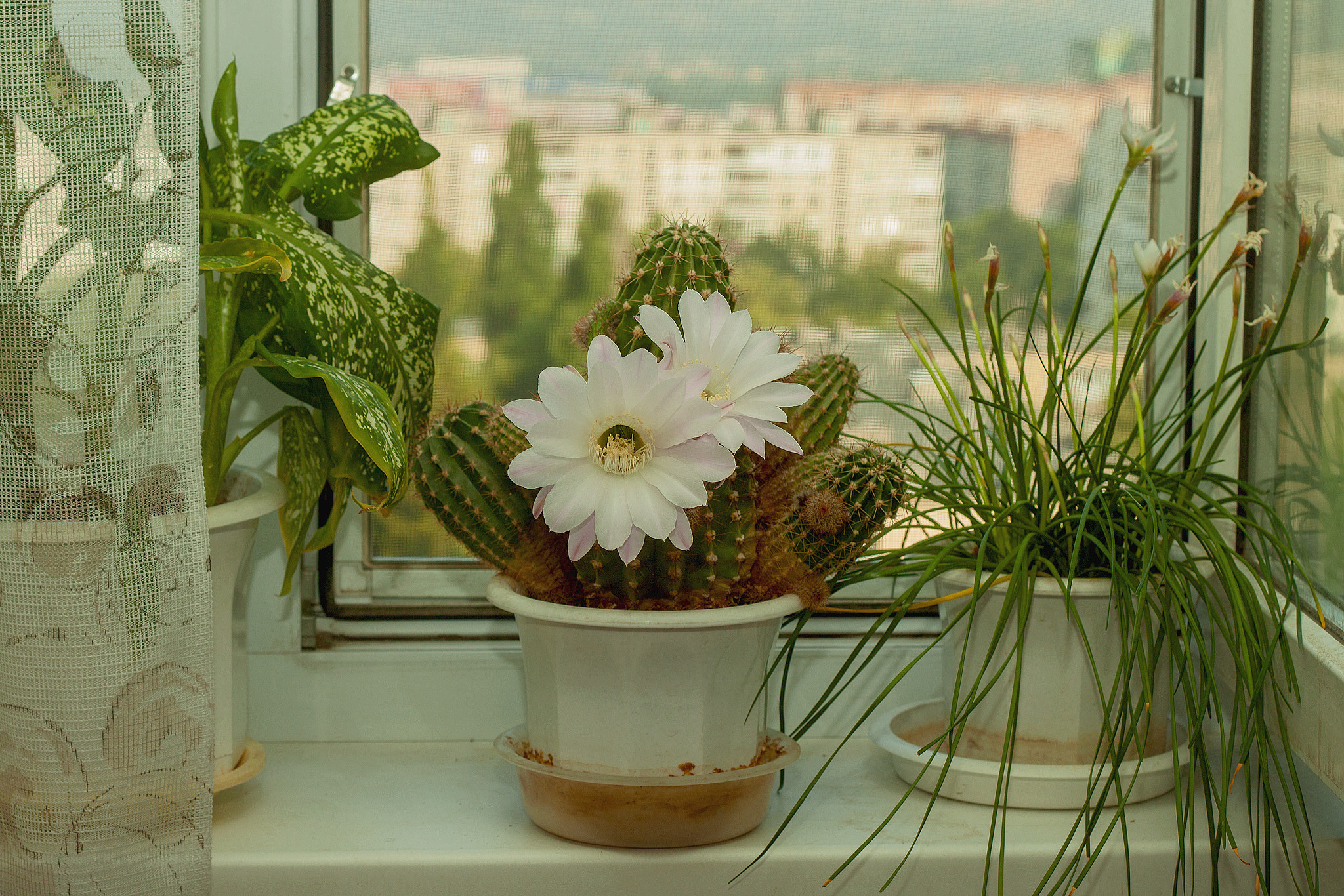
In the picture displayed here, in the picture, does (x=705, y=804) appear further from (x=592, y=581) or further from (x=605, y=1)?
(x=605, y=1)

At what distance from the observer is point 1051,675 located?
790 mm

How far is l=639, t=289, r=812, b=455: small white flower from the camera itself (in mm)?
643

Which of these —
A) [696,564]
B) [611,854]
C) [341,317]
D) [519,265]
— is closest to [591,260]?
[519,265]

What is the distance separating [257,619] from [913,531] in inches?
24.7

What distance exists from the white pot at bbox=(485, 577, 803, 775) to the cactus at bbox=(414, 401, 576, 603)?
0.03 meters

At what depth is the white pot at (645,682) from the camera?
68cm

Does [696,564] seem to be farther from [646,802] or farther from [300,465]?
[300,465]

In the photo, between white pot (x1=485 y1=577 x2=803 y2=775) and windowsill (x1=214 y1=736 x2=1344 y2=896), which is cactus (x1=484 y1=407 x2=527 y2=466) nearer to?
white pot (x1=485 y1=577 x2=803 y2=775)

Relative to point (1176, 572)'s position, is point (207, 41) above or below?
above

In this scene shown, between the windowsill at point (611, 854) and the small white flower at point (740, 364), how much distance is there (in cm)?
32

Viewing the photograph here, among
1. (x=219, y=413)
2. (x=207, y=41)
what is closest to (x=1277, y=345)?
(x=219, y=413)

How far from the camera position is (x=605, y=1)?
3.18 feet

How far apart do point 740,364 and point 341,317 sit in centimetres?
29

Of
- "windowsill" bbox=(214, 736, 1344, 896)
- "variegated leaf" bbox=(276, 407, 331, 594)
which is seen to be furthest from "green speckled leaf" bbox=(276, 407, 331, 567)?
"windowsill" bbox=(214, 736, 1344, 896)
